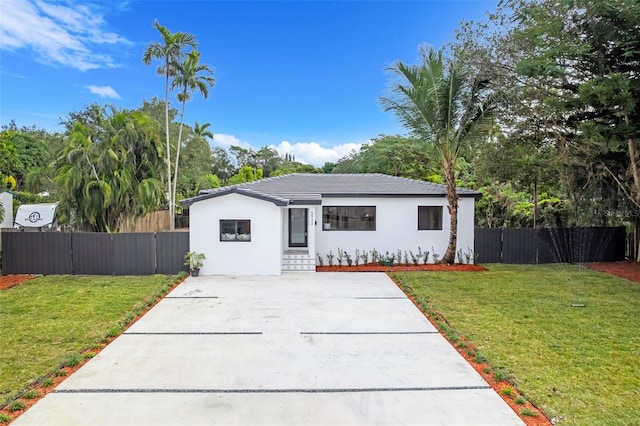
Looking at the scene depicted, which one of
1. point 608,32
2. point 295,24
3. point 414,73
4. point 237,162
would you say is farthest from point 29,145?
point 608,32

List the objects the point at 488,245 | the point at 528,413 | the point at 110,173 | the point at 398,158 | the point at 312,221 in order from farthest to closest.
→ 1. the point at 398,158
2. the point at 110,173
3. the point at 488,245
4. the point at 312,221
5. the point at 528,413

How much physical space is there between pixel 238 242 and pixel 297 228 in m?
3.18

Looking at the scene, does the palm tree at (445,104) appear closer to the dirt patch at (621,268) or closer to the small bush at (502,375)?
the dirt patch at (621,268)

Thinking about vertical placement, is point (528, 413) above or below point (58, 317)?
below

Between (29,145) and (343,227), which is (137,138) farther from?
(29,145)

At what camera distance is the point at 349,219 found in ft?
44.7

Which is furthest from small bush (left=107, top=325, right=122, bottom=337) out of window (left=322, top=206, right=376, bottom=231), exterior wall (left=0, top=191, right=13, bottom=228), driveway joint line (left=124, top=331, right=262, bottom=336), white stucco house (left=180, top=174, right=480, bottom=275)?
exterior wall (left=0, top=191, right=13, bottom=228)

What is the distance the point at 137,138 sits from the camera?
15523 mm

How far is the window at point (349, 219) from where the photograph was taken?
44.7ft

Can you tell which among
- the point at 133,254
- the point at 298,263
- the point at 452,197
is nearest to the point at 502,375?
the point at 298,263

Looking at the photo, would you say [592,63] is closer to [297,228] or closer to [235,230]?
[297,228]

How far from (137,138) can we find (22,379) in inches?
488

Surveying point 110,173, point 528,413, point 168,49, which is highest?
point 168,49

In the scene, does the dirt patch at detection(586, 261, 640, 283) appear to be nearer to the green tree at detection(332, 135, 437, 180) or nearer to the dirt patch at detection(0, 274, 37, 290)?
the green tree at detection(332, 135, 437, 180)
